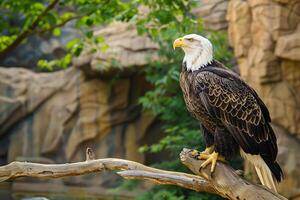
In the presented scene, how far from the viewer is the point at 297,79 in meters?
7.49

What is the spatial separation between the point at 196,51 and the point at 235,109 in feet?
1.36

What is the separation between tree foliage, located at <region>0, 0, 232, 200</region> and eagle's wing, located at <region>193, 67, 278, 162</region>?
76.9 inches

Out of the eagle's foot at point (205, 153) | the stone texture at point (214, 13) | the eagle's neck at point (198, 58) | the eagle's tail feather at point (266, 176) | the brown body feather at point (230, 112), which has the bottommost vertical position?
the eagle's tail feather at point (266, 176)

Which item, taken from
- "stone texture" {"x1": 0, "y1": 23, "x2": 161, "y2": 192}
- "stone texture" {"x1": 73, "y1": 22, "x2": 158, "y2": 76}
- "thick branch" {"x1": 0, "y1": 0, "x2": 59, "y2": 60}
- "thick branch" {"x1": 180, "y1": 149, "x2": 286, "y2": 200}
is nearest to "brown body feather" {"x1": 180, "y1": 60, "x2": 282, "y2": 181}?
"thick branch" {"x1": 180, "y1": 149, "x2": 286, "y2": 200}

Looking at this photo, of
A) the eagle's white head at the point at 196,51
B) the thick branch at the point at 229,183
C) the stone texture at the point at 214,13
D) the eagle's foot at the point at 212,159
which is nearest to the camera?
the thick branch at the point at 229,183

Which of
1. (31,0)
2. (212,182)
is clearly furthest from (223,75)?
(31,0)

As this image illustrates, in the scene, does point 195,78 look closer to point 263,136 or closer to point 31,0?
point 263,136

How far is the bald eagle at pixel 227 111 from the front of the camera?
3.46 m

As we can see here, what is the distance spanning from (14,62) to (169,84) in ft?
24.0

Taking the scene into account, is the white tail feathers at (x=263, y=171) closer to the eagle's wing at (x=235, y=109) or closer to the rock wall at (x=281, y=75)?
the eagle's wing at (x=235, y=109)

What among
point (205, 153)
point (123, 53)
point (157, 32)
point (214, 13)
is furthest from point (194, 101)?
point (123, 53)

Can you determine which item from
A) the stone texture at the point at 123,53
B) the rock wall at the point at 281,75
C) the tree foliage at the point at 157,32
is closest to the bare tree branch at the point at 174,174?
the tree foliage at the point at 157,32

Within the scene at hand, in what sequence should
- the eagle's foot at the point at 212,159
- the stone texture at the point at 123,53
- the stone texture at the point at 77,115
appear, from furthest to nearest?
the stone texture at the point at 77,115 → the stone texture at the point at 123,53 → the eagle's foot at the point at 212,159

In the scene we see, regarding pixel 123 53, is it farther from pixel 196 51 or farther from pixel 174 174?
pixel 174 174
